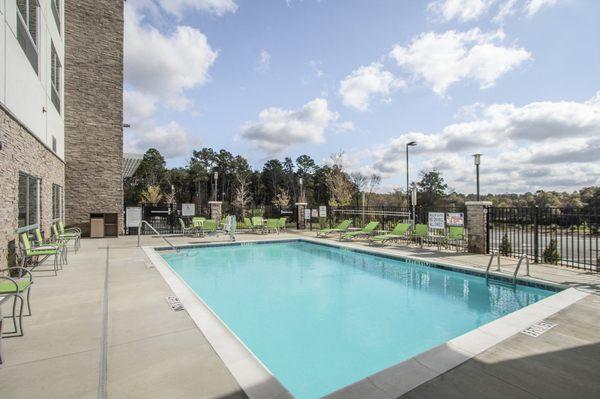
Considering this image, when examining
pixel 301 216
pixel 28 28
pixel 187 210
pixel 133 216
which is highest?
pixel 28 28

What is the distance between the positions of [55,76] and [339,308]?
46.6 feet

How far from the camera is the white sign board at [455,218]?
35.0 ft

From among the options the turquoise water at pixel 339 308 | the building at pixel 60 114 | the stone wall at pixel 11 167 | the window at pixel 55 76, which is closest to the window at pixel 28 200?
the building at pixel 60 114

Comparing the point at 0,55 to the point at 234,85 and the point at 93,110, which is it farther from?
the point at 93,110

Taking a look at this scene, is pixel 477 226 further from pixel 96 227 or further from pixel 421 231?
pixel 96 227

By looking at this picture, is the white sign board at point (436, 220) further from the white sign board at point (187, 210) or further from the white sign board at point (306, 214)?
the white sign board at point (187, 210)

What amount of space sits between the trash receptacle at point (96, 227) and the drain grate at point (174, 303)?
1216 centimetres

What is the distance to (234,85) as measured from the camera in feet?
37.9

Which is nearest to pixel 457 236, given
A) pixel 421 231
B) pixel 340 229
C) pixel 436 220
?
pixel 436 220

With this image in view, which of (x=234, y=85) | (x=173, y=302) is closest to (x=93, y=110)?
(x=234, y=85)

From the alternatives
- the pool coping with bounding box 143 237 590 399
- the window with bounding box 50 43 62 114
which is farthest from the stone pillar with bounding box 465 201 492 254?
the window with bounding box 50 43 62 114

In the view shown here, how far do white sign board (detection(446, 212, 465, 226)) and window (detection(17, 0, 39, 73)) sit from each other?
1296 centimetres

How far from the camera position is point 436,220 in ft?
37.2

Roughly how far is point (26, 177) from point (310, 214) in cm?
1437
